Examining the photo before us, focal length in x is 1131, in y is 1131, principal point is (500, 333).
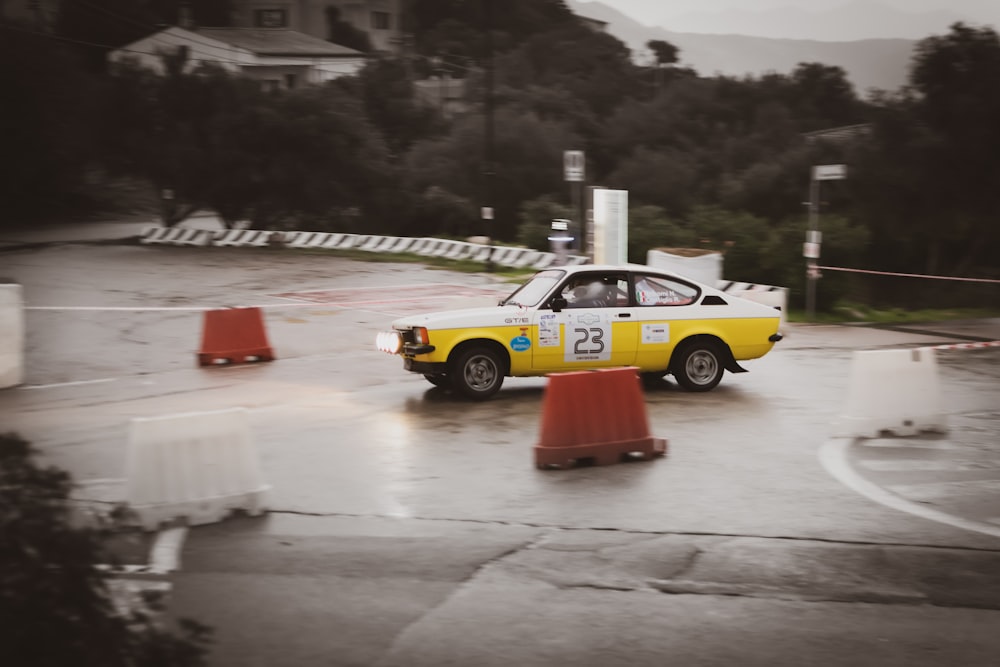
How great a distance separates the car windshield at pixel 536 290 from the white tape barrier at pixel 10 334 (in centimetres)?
640

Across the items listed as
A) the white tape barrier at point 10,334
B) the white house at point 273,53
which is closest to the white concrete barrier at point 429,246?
the white tape barrier at point 10,334

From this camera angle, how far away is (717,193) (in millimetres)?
65062

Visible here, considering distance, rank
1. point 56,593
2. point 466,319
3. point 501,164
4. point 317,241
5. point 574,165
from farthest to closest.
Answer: point 501,164, point 317,241, point 574,165, point 466,319, point 56,593

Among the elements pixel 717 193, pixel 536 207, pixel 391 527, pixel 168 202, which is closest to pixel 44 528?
pixel 391 527

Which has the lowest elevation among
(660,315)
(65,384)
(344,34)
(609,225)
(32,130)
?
(65,384)

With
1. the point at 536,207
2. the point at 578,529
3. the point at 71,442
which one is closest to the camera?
the point at 578,529

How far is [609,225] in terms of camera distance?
2578 centimetres

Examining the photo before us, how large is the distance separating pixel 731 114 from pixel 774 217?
24.4 m

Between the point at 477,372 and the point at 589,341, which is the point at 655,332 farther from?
the point at 477,372

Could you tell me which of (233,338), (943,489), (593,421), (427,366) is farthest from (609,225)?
(943,489)

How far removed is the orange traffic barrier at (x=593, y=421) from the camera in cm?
993

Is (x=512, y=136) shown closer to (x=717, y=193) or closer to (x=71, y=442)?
(x=717, y=193)

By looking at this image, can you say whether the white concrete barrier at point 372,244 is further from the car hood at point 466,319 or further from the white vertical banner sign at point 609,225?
the car hood at point 466,319

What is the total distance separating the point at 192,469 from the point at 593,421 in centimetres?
360
